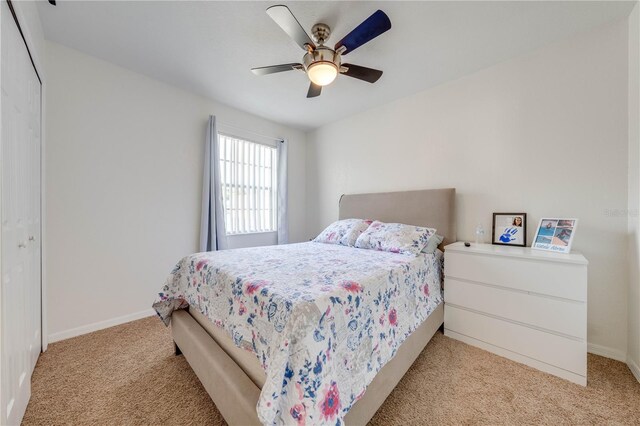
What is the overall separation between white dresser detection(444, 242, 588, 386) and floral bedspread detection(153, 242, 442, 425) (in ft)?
0.94

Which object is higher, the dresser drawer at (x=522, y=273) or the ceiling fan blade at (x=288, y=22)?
the ceiling fan blade at (x=288, y=22)

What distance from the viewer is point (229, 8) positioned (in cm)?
166

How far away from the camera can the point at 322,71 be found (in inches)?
66.8

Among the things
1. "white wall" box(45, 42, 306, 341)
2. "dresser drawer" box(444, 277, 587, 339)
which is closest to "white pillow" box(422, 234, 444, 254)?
"dresser drawer" box(444, 277, 587, 339)

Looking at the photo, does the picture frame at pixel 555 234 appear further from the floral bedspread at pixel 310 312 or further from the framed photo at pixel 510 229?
the floral bedspread at pixel 310 312

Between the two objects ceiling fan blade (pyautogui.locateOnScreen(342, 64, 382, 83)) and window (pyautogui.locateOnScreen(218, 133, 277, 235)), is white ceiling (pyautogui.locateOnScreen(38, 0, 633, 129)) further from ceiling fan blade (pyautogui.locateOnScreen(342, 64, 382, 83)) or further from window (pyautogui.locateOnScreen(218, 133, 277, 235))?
window (pyautogui.locateOnScreen(218, 133, 277, 235))

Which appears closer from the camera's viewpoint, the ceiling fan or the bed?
the bed

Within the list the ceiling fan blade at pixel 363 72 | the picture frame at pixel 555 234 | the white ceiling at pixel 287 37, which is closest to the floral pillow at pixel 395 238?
the picture frame at pixel 555 234

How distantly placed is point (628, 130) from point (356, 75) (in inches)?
78.0

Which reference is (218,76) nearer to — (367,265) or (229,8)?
(229,8)

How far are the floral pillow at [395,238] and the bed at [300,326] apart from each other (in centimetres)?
15

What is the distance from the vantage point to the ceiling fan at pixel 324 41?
4.64ft

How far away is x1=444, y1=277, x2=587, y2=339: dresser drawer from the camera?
155 cm

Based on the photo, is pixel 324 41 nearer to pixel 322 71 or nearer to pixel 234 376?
pixel 322 71
